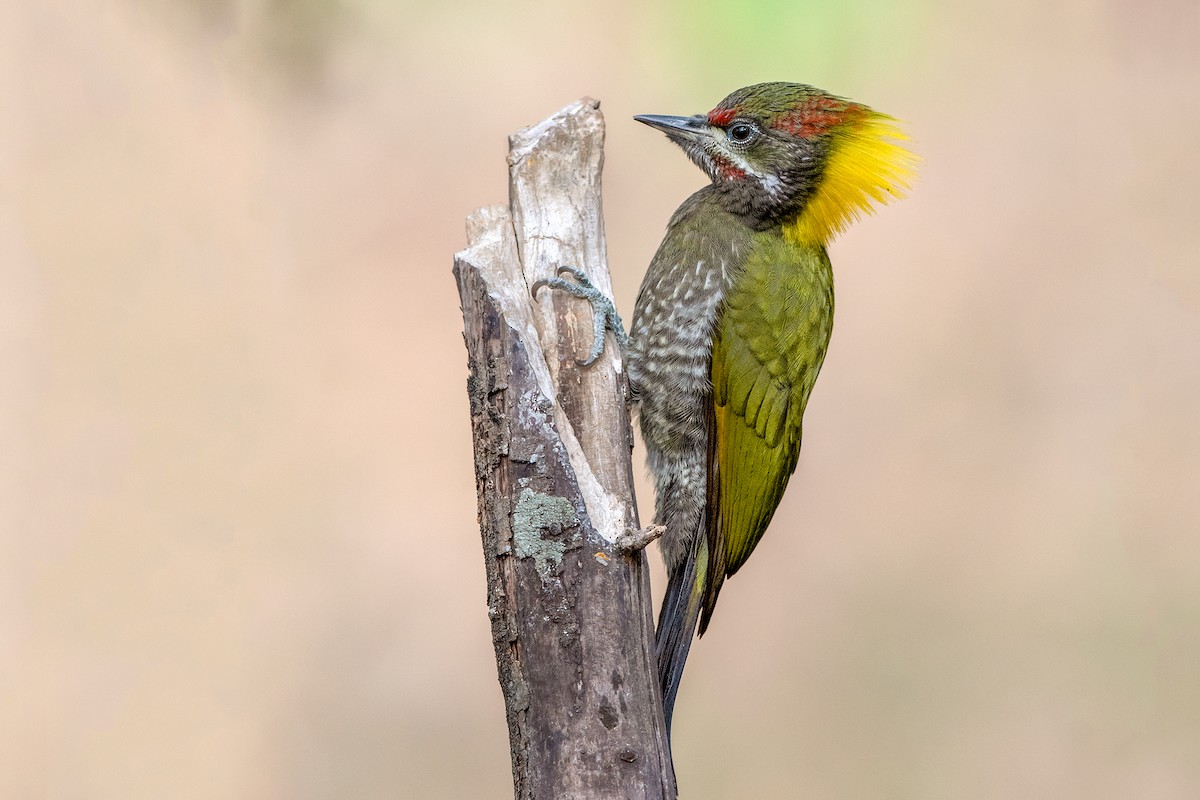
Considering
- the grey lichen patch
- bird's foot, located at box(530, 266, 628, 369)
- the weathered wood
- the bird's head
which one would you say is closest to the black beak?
the bird's head

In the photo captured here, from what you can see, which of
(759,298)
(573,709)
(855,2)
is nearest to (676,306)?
(759,298)

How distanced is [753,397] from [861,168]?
755 millimetres

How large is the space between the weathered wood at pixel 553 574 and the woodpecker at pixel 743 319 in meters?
0.68

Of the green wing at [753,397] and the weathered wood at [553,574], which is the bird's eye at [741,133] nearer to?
the green wing at [753,397]

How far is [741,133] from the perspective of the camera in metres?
3.50

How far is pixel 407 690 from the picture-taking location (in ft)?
17.6

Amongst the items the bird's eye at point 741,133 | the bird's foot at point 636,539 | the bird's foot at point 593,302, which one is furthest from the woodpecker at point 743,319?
the bird's foot at point 636,539

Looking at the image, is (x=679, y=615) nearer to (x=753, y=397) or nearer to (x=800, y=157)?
(x=753, y=397)

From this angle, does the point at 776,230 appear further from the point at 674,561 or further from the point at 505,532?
the point at 505,532

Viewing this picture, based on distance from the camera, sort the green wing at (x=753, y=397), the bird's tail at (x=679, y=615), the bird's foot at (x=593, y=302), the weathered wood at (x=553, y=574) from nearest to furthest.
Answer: the weathered wood at (x=553, y=574) < the bird's foot at (x=593, y=302) < the bird's tail at (x=679, y=615) < the green wing at (x=753, y=397)

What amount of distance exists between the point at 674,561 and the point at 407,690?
238 cm

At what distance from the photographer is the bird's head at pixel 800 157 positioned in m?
3.45

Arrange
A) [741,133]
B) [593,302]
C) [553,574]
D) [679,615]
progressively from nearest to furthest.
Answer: [553,574] < [593,302] < [679,615] < [741,133]

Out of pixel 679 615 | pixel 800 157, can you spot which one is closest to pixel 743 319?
pixel 800 157
